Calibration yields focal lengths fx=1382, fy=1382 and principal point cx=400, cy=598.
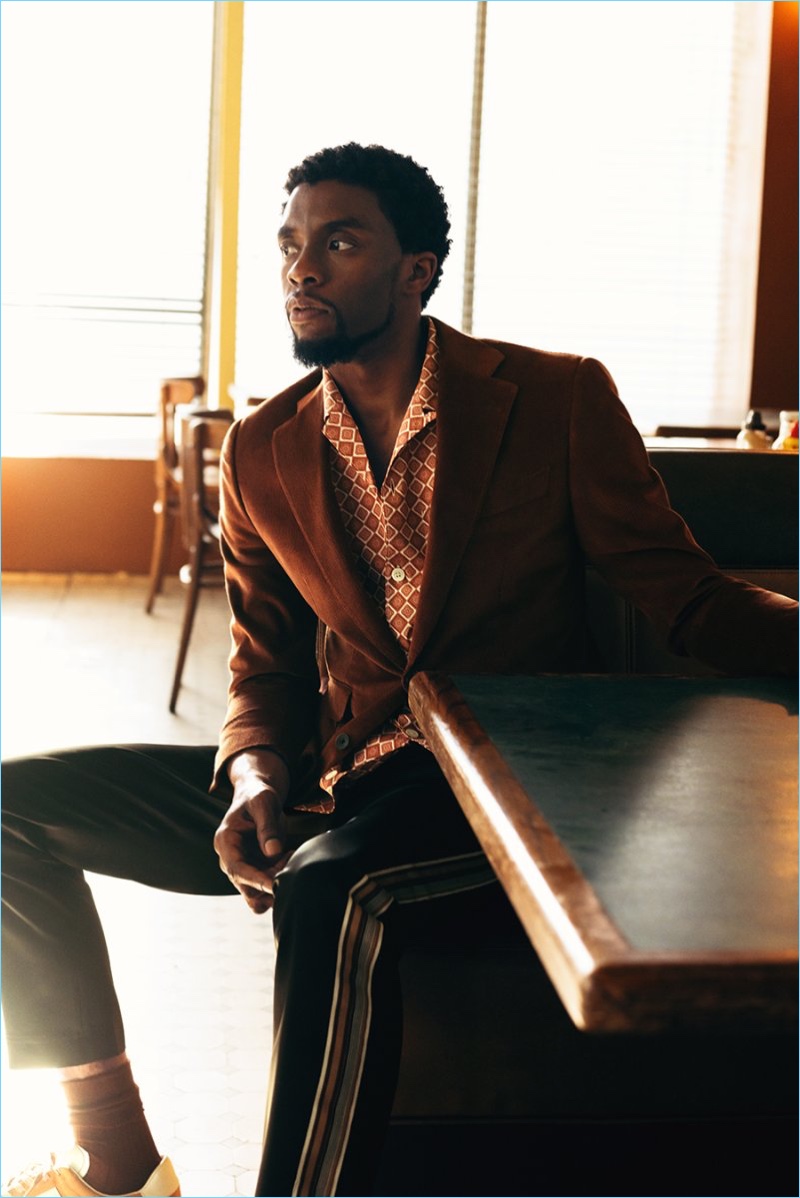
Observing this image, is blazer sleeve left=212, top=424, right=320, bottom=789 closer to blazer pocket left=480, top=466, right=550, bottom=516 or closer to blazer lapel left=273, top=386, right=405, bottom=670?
blazer lapel left=273, top=386, right=405, bottom=670

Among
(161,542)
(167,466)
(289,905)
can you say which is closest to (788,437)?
(289,905)

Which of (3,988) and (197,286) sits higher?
(197,286)

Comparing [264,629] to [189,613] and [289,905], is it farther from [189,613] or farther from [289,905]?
[189,613]

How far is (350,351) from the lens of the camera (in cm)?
171

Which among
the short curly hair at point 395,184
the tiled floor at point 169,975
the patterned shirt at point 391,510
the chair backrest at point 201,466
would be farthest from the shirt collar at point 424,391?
the chair backrest at point 201,466

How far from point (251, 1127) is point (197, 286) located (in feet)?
18.1

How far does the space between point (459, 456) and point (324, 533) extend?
0.18m

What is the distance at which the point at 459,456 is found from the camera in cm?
163

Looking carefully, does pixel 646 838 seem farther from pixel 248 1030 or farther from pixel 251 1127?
pixel 248 1030

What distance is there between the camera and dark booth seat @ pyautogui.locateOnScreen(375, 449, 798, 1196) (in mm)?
1365

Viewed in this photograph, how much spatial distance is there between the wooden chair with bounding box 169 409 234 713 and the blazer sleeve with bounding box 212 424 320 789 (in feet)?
7.72

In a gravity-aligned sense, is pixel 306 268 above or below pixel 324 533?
above

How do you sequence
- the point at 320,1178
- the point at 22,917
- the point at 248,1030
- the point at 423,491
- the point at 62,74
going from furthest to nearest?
the point at 62,74, the point at 248,1030, the point at 423,491, the point at 22,917, the point at 320,1178


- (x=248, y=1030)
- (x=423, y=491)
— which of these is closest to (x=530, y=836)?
(x=423, y=491)
